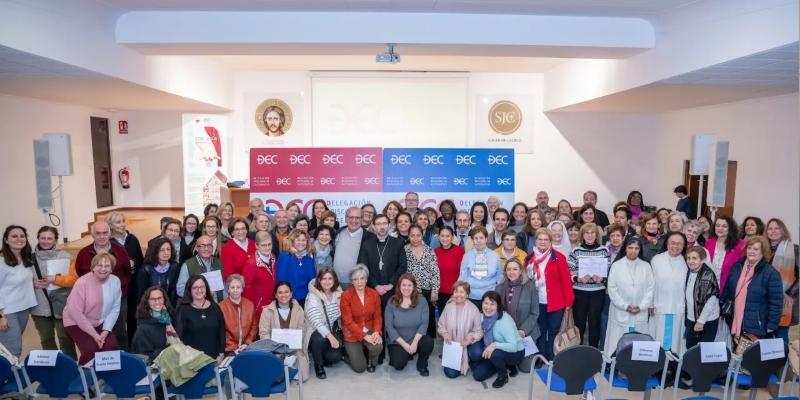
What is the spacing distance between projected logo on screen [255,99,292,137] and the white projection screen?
0.69m

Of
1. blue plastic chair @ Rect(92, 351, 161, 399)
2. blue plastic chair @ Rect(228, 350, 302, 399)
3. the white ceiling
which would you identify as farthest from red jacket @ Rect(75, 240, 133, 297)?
the white ceiling

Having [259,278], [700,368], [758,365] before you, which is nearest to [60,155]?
[259,278]

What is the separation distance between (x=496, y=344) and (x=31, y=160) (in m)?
8.73

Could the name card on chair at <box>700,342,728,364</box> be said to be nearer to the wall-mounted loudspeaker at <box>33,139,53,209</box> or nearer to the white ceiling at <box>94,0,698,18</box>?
the white ceiling at <box>94,0,698,18</box>

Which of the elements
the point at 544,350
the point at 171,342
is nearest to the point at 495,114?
the point at 544,350

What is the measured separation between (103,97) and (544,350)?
780 centimetres

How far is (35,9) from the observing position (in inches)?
179

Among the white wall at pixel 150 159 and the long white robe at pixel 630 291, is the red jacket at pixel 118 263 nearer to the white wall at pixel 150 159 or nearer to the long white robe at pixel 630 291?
the long white robe at pixel 630 291

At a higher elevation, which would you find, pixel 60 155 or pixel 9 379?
pixel 60 155

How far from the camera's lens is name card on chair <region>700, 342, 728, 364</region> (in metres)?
3.44

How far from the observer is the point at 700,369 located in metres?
3.48

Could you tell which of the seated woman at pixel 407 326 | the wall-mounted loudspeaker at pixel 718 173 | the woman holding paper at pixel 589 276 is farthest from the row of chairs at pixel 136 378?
the wall-mounted loudspeaker at pixel 718 173

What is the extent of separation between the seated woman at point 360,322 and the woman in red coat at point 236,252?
109 centimetres

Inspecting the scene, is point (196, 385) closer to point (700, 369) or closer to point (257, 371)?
point (257, 371)
